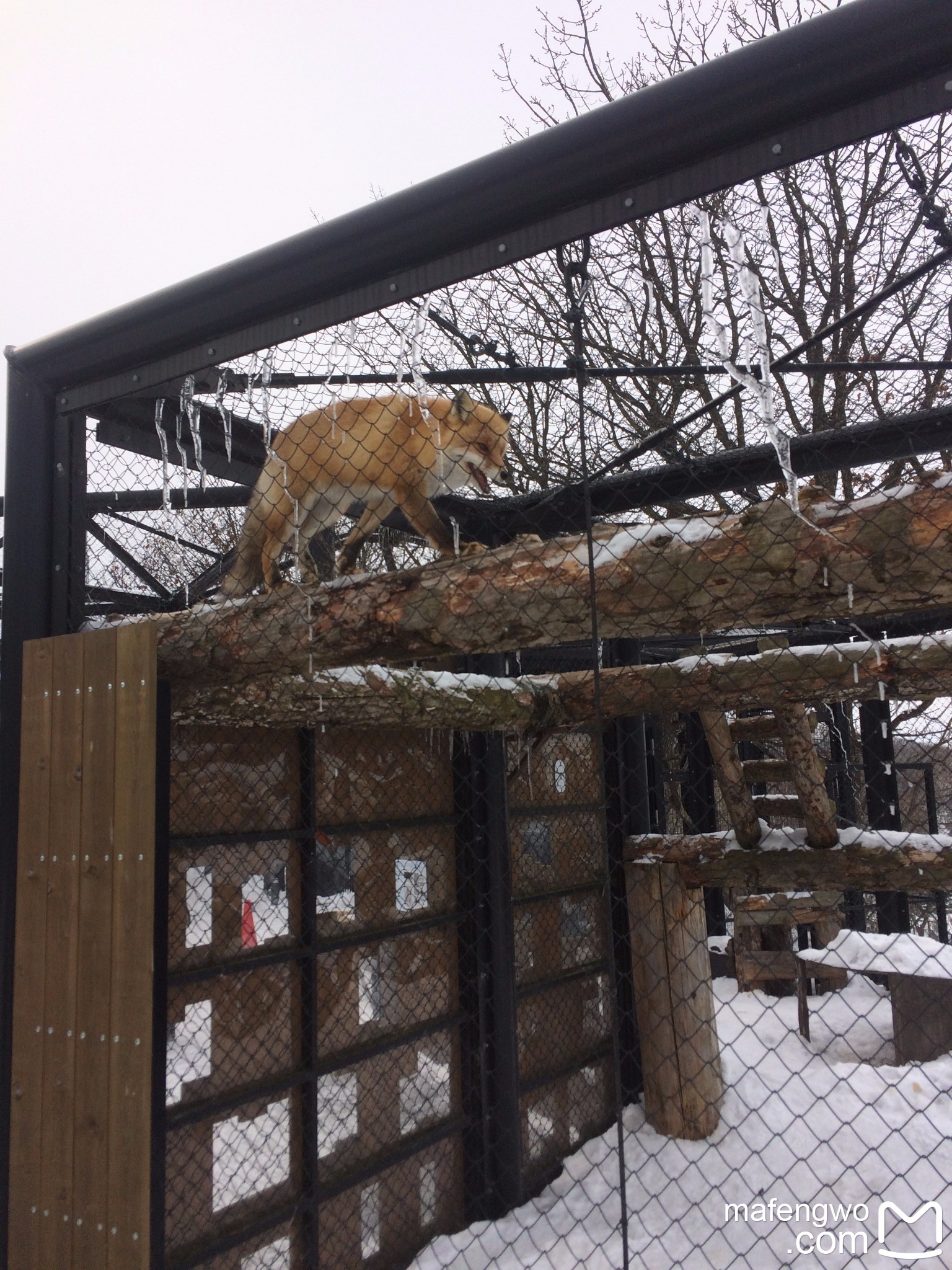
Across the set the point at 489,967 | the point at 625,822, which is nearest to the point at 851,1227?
the point at 489,967

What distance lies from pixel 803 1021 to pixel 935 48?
588 centimetres

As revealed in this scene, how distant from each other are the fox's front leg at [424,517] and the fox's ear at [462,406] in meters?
0.33

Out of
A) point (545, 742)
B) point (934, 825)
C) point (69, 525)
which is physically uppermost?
point (69, 525)

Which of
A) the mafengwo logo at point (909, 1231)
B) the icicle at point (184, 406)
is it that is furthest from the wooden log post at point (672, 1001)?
the icicle at point (184, 406)

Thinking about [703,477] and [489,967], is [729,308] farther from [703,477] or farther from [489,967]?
[489,967]

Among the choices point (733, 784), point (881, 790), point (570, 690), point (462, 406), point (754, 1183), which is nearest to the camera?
point (462, 406)

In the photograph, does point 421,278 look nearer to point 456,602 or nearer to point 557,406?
point 456,602

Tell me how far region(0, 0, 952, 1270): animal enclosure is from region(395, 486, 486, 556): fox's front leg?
0.02 meters

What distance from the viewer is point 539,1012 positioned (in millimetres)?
4883

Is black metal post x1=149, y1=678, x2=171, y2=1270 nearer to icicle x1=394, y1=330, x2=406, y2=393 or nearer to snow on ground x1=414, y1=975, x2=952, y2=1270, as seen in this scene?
icicle x1=394, y1=330, x2=406, y2=393

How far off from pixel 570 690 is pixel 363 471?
2166 millimetres

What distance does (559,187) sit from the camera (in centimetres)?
176

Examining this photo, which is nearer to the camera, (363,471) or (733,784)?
(363,471)

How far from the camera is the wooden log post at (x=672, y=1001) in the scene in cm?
486
